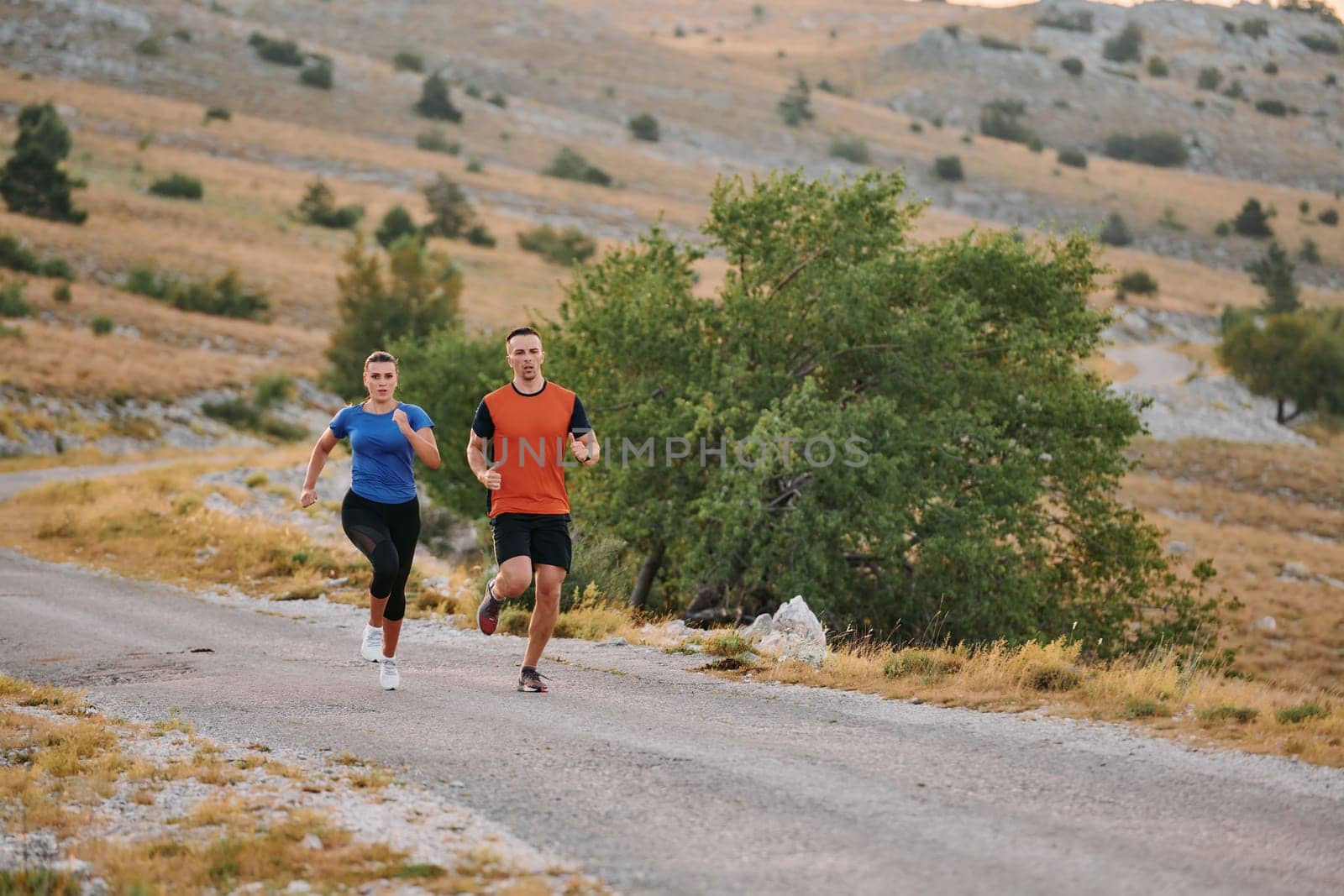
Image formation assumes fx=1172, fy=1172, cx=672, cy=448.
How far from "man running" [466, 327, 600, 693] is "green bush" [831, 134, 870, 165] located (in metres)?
110

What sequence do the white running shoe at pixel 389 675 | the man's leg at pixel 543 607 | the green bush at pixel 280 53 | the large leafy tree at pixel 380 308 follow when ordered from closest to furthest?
1. the man's leg at pixel 543 607
2. the white running shoe at pixel 389 675
3. the large leafy tree at pixel 380 308
4. the green bush at pixel 280 53

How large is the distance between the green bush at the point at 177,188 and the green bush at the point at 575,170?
30853 millimetres

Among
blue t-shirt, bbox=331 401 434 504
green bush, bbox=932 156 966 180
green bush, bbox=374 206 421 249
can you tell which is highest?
green bush, bbox=932 156 966 180

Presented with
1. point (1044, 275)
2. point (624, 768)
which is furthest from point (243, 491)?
point (624, 768)

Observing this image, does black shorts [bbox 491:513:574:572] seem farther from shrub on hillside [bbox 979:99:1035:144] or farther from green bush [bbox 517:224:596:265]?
shrub on hillside [bbox 979:99:1035:144]

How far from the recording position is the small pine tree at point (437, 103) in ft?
325

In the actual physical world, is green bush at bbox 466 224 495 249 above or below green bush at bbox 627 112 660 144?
below

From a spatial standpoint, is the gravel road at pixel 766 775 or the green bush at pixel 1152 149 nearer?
the gravel road at pixel 766 775

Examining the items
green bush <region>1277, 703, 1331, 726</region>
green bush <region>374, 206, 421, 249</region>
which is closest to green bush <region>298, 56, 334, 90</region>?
green bush <region>374, 206, 421, 249</region>

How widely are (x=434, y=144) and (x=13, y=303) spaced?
52480 millimetres

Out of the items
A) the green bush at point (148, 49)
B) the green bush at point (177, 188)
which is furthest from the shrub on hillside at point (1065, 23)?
the green bush at point (177, 188)

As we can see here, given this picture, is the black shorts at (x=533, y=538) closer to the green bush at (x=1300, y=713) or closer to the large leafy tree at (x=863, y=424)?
the green bush at (x=1300, y=713)

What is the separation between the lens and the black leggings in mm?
8570

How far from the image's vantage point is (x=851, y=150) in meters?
114
